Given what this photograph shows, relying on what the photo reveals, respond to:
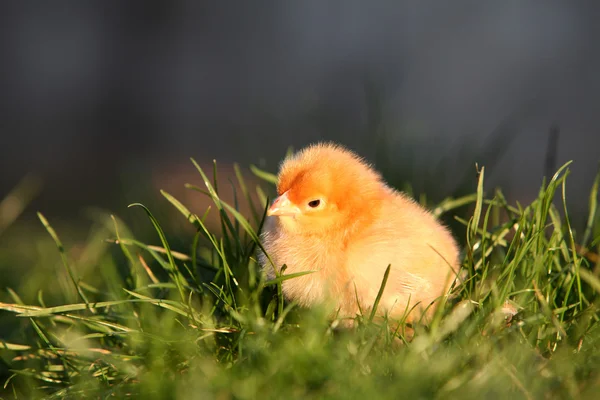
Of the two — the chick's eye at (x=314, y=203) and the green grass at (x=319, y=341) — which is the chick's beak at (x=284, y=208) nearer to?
the chick's eye at (x=314, y=203)

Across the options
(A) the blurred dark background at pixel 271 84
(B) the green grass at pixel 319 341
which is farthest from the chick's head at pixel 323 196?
(A) the blurred dark background at pixel 271 84

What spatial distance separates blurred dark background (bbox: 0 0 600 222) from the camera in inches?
225

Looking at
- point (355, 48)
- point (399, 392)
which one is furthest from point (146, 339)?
point (355, 48)

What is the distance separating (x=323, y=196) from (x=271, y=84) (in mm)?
5929

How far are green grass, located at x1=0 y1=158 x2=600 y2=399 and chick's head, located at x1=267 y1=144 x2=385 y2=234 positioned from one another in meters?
0.20

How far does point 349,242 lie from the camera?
2.61 meters

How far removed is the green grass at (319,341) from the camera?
2.11 meters

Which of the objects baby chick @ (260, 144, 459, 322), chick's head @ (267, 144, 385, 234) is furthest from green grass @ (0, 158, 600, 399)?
chick's head @ (267, 144, 385, 234)

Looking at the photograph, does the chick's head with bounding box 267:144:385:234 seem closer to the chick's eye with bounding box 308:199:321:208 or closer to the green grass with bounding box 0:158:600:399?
the chick's eye with bounding box 308:199:321:208

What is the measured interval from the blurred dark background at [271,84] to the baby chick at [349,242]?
1.77 m

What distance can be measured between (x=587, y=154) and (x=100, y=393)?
4.88 metres

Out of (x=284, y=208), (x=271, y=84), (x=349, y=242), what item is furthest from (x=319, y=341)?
(x=271, y=84)

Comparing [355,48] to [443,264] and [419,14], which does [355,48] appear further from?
[443,264]

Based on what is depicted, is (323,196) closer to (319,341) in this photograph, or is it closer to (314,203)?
(314,203)
